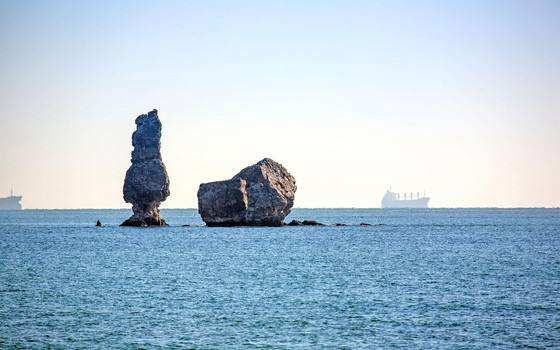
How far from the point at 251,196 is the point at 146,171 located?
62.9 ft

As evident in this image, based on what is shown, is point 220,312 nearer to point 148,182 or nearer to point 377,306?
point 377,306

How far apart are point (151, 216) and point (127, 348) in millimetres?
115014

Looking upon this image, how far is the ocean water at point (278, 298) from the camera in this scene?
40625 millimetres

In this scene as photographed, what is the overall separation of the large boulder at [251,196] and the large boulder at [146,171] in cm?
759

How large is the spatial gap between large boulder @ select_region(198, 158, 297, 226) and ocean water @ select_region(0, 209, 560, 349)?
1382 inches

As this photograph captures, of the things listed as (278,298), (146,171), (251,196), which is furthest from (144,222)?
(278,298)

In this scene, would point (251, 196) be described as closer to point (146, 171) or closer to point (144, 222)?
point (146, 171)

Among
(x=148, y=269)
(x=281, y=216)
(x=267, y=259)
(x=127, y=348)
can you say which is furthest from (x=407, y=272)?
(x=281, y=216)

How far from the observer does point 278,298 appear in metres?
54.8

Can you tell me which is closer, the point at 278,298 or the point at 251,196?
the point at 278,298

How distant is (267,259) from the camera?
285ft

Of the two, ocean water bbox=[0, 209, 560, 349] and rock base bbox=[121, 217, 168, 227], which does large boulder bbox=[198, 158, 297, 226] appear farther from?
ocean water bbox=[0, 209, 560, 349]

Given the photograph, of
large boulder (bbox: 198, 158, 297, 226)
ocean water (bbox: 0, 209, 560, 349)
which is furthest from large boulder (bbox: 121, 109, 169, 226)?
ocean water (bbox: 0, 209, 560, 349)

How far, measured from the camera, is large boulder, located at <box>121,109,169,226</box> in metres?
141
